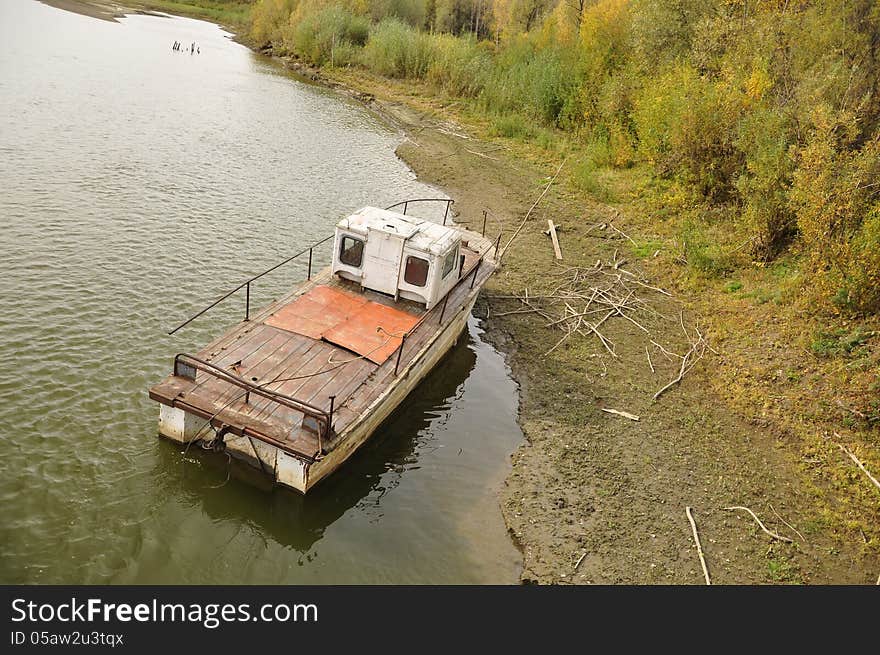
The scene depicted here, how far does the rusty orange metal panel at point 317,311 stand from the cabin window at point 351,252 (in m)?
0.72

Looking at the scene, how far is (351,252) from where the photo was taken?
1580 cm

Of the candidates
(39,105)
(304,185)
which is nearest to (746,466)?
(304,185)

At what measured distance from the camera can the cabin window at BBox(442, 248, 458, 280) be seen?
15.8 metres

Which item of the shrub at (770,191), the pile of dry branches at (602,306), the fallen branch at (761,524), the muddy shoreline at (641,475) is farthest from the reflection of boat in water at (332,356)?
the shrub at (770,191)

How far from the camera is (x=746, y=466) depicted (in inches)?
541

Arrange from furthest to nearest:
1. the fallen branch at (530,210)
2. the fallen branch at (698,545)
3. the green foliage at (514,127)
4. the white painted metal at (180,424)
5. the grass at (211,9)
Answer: the grass at (211,9) → the green foliage at (514,127) → the fallen branch at (530,210) → the white painted metal at (180,424) → the fallen branch at (698,545)

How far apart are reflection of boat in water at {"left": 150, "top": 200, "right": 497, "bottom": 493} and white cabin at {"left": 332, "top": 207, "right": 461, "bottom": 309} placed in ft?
0.08

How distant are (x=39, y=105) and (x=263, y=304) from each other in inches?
848

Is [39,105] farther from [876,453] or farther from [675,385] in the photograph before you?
[876,453]

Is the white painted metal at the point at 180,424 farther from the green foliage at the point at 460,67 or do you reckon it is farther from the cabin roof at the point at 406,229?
the green foliage at the point at 460,67

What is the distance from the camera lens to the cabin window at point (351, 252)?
616 inches

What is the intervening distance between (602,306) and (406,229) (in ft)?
24.4

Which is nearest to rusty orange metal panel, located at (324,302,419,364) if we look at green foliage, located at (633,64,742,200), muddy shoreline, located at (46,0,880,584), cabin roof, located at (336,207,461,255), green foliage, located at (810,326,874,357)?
cabin roof, located at (336,207,461,255)

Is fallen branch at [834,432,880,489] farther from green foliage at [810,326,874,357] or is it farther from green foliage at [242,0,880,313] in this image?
green foliage at [242,0,880,313]
